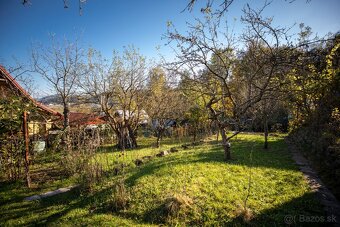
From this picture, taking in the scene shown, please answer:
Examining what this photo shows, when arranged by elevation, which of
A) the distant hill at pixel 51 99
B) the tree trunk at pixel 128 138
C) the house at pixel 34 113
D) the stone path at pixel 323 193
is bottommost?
the stone path at pixel 323 193

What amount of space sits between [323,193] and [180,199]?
12.3 ft

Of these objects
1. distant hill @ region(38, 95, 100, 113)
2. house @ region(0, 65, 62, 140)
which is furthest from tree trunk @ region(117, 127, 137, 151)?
house @ region(0, 65, 62, 140)

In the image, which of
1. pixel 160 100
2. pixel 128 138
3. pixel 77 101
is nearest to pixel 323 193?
pixel 128 138

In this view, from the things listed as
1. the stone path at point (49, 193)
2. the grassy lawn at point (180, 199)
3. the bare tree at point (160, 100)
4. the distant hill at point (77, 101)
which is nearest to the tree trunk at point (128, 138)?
the bare tree at point (160, 100)

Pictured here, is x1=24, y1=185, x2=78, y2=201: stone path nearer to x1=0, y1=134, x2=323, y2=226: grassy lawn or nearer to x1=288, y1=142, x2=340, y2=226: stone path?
x1=0, y1=134, x2=323, y2=226: grassy lawn

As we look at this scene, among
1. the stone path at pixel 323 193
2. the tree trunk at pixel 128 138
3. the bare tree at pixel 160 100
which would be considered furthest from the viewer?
→ the bare tree at pixel 160 100

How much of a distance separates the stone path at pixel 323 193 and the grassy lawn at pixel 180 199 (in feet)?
0.63

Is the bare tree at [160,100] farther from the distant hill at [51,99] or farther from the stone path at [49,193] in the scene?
the stone path at [49,193]

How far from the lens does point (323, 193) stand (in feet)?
17.2

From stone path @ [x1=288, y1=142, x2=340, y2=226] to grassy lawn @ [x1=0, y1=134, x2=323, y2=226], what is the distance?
0.19 m

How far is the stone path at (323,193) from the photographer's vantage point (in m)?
4.21

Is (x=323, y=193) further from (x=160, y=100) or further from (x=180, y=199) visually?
(x=160, y=100)

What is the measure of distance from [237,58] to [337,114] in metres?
4.36

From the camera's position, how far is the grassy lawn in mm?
4520
